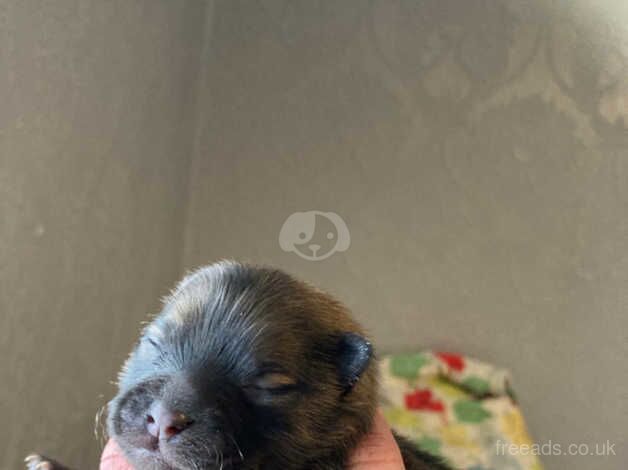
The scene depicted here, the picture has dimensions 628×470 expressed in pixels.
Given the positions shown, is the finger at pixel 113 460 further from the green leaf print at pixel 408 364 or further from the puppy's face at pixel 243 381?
the green leaf print at pixel 408 364

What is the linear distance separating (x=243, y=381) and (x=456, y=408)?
1.93m

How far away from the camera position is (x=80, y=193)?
2.27m

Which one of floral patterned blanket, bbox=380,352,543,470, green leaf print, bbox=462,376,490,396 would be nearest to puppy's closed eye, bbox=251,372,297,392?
floral patterned blanket, bbox=380,352,543,470

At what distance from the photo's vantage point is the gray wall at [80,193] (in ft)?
6.43

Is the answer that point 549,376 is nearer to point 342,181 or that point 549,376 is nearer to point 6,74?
point 342,181

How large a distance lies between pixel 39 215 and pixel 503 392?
2209mm

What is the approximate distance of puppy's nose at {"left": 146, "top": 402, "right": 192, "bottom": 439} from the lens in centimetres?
128

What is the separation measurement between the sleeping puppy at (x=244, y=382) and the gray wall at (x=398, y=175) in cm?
101

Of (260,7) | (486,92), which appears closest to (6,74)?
(260,7)

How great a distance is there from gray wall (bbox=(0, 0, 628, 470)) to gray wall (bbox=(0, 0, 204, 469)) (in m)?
0.01

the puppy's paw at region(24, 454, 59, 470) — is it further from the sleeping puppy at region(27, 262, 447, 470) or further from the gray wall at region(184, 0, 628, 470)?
the gray wall at region(184, 0, 628, 470)

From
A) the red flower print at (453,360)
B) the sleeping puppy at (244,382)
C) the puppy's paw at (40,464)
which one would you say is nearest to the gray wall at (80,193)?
the puppy's paw at (40,464)

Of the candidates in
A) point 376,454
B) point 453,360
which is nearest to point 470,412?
point 453,360

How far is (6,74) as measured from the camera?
1836mm
